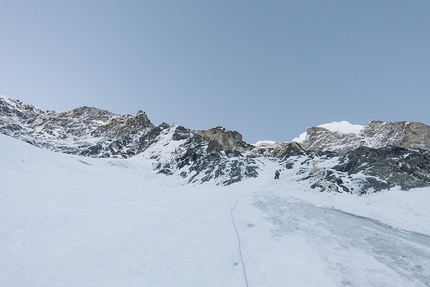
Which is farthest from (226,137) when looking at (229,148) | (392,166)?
(392,166)

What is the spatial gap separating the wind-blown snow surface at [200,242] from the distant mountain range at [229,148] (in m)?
6.71

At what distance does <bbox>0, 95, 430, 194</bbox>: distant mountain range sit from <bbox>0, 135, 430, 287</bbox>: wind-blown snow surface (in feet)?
22.0

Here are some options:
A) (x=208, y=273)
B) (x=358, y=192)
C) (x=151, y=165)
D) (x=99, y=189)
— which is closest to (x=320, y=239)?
(x=208, y=273)

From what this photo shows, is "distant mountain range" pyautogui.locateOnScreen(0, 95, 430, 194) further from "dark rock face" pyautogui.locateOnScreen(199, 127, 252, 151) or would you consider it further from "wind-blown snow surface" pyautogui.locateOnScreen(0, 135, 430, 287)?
"wind-blown snow surface" pyautogui.locateOnScreen(0, 135, 430, 287)

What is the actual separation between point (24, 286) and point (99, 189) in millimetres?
16067

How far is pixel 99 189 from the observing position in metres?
20.3

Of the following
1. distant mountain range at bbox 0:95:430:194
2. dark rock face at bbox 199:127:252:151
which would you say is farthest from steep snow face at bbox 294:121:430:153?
dark rock face at bbox 199:127:252:151

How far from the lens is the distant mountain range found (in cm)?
2384

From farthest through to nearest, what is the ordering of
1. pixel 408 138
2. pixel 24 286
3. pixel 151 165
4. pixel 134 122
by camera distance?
pixel 134 122
pixel 408 138
pixel 151 165
pixel 24 286

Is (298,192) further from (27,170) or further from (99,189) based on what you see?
(27,170)

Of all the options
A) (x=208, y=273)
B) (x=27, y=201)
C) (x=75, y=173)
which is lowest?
(x=208, y=273)

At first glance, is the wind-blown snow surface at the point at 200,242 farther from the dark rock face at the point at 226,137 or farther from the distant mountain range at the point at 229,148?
the dark rock face at the point at 226,137

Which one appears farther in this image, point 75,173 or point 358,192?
point 75,173

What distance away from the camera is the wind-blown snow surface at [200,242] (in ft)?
21.2
